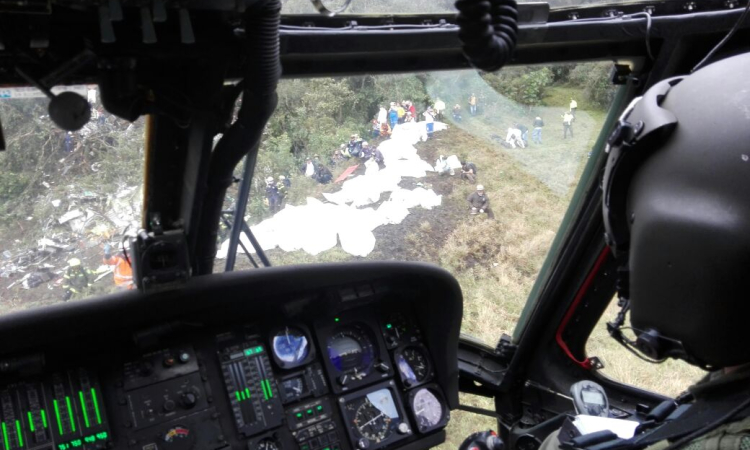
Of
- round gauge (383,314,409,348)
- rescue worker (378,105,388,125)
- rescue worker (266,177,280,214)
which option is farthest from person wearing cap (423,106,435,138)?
round gauge (383,314,409,348)

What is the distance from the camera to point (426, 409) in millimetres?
2449

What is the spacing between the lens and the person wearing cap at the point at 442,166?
225cm

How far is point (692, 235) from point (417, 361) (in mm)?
1530

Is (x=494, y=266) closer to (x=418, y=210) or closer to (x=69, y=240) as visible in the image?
(x=418, y=210)

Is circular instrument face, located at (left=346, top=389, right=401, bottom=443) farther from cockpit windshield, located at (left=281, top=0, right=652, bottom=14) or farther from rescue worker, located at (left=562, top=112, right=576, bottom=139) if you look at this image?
cockpit windshield, located at (left=281, top=0, right=652, bottom=14)

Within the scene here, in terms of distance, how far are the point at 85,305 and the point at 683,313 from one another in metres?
1.52

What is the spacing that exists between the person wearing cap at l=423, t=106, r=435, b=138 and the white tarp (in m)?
0.02

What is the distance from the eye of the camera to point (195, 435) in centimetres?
207

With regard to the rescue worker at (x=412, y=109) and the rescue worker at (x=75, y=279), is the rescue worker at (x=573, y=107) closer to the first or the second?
the rescue worker at (x=412, y=109)

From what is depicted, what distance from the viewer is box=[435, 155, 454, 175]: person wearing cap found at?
225 centimetres

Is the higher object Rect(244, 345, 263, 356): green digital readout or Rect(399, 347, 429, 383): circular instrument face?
Rect(244, 345, 263, 356): green digital readout

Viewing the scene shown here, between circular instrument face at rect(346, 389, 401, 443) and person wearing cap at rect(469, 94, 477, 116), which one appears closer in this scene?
person wearing cap at rect(469, 94, 477, 116)

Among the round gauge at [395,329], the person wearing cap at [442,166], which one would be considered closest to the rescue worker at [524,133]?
the person wearing cap at [442,166]

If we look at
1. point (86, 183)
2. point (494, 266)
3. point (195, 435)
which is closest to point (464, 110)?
point (494, 266)
